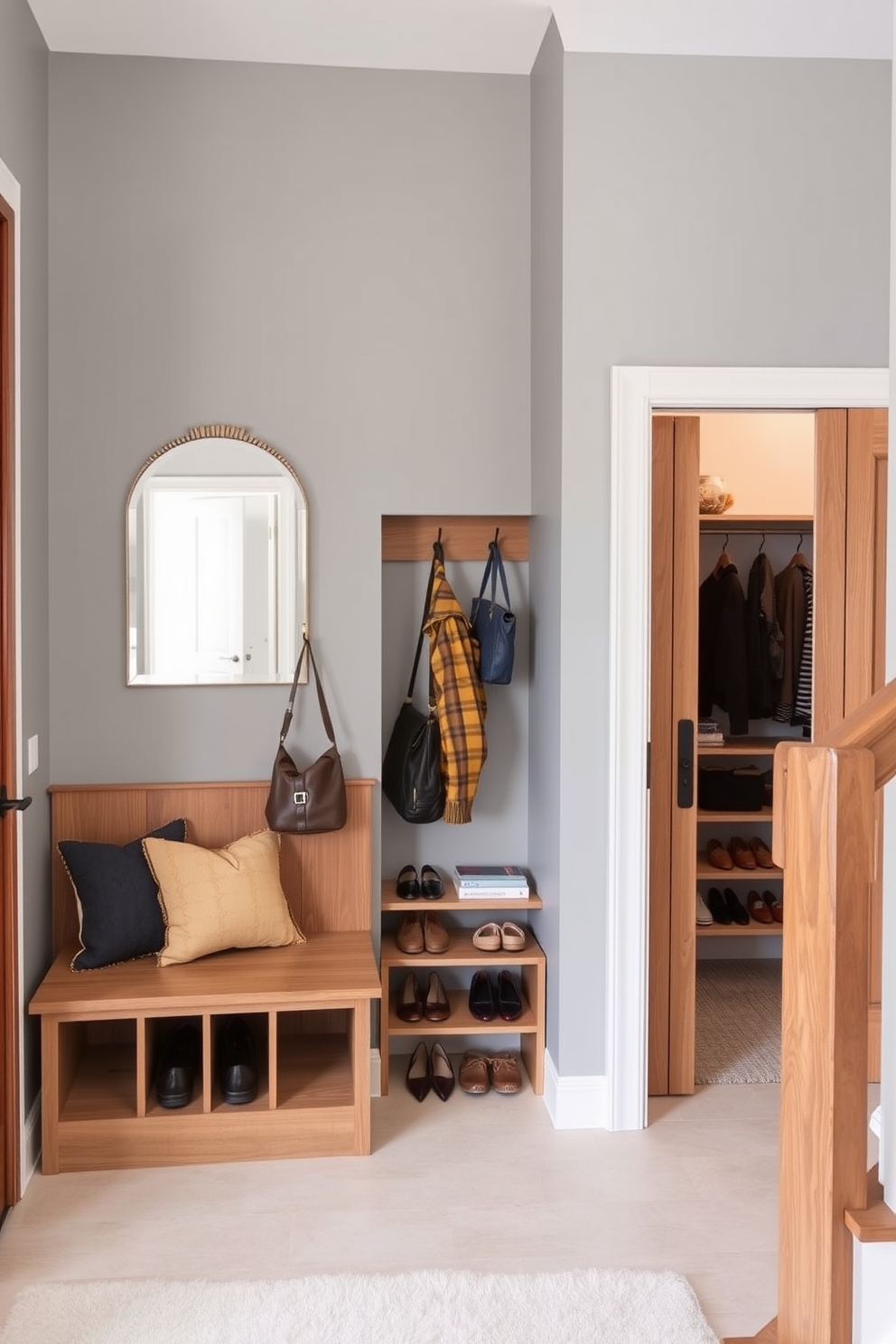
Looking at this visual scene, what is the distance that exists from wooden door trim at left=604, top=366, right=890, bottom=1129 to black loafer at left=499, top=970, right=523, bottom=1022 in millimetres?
353

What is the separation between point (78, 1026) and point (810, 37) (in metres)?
3.32

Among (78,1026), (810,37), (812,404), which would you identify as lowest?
(78,1026)

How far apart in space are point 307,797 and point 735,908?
2112 millimetres

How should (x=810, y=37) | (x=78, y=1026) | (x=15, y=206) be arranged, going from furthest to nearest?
1. (x=78, y=1026)
2. (x=810, y=37)
3. (x=15, y=206)

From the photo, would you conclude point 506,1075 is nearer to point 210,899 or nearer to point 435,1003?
point 435,1003

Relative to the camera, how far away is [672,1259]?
245cm

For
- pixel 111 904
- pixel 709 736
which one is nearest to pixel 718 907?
pixel 709 736

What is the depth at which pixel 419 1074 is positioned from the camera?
332 cm

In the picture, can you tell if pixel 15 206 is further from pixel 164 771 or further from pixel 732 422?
pixel 732 422

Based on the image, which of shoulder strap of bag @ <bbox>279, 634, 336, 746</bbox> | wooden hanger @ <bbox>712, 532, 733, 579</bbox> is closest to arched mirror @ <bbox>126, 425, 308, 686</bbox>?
shoulder strap of bag @ <bbox>279, 634, 336, 746</bbox>

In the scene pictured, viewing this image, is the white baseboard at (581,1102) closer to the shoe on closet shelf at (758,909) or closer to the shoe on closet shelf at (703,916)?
the shoe on closet shelf at (703,916)

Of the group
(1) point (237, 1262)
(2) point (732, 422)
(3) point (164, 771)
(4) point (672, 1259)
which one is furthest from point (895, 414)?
(2) point (732, 422)

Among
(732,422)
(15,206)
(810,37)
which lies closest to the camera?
(15,206)

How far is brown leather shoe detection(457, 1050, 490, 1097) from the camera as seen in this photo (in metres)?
3.26
